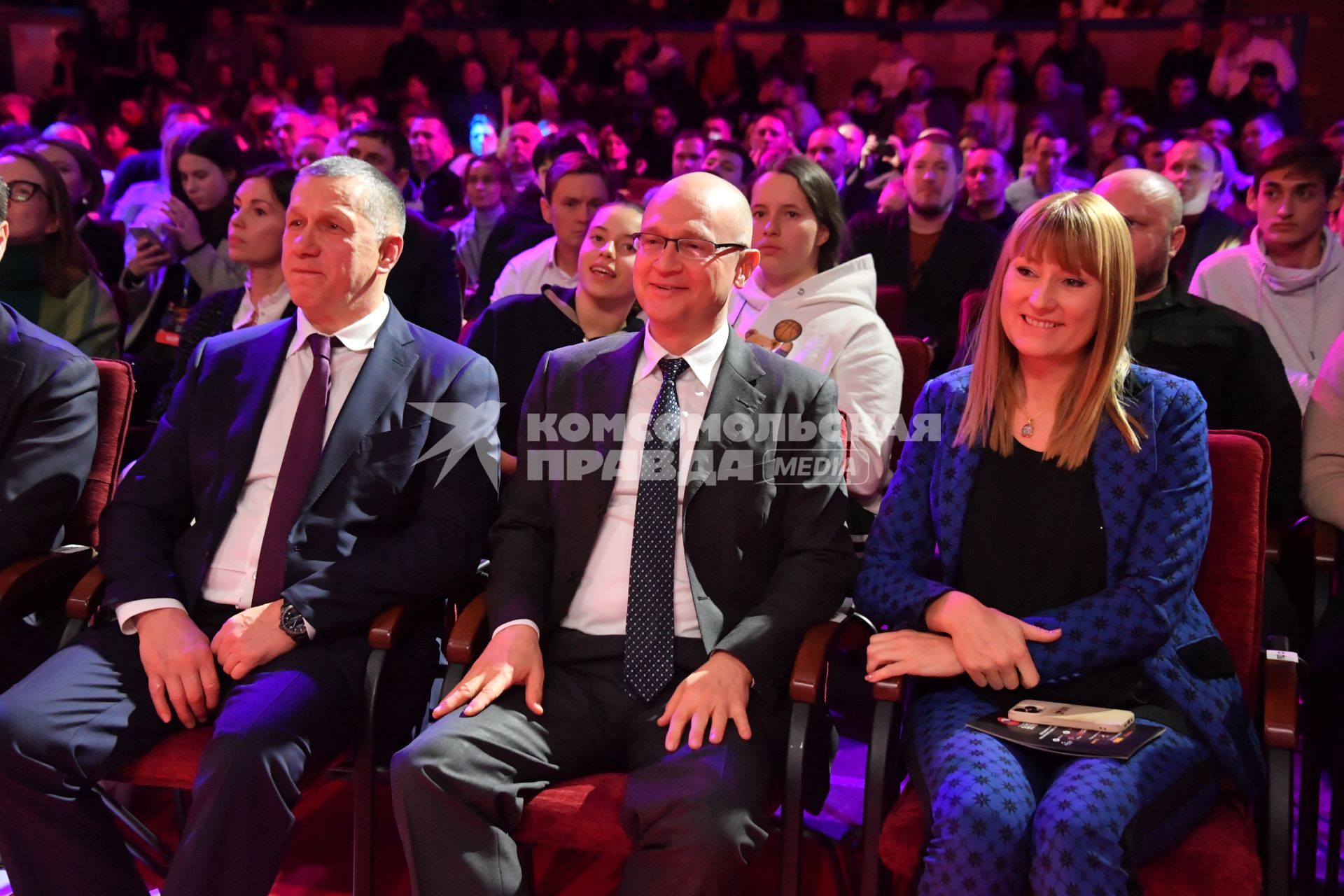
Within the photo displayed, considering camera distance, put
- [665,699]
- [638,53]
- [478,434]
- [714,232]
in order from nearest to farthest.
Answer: [665,699] → [714,232] → [478,434] → [638,53]

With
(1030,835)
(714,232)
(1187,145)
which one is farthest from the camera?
(1187,145)

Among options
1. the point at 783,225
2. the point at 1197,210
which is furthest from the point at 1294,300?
the point at 783,225

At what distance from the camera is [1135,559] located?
6.76 feet

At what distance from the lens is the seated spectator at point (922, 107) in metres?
8.59

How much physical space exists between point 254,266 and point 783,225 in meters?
1.56

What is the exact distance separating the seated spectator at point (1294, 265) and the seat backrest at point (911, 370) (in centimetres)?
102

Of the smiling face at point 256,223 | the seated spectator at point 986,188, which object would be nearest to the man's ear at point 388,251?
the smiling face at point 256,223

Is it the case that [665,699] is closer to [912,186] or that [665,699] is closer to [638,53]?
[912,186]

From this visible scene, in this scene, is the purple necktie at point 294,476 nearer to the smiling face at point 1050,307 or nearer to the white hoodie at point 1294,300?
the smiling face at point 1050,307

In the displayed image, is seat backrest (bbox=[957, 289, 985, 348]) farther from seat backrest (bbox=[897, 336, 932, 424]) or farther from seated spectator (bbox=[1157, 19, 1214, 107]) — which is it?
seated spectator (bbox=[1157, 19, 1214, 107])

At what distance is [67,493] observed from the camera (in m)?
2.52

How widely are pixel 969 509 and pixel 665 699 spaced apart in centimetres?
66

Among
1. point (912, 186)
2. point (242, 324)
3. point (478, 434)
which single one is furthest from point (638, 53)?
point (478, 434)
